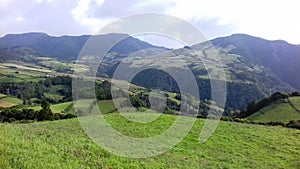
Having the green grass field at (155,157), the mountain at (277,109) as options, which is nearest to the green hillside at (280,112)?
the mountain at (277,109)

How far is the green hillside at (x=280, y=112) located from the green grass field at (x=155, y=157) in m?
56.1

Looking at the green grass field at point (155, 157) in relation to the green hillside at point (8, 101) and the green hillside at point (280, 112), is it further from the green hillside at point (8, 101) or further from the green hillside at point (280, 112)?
the green hillside at point (8, 101)

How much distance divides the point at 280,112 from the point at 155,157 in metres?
91.7

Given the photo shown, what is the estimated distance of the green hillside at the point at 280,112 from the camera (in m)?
101

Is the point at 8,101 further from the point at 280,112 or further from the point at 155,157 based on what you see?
the point at 155,157

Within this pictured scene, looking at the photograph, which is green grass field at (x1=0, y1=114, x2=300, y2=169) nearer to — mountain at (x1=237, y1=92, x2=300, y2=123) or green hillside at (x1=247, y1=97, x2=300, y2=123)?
green hillside at (x1=247, y1=97, x2=300, y2=123)

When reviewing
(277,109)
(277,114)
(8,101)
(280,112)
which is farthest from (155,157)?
(8,101)

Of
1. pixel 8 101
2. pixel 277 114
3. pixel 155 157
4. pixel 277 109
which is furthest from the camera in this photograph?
pixel 8 101

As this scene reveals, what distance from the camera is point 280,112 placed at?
4205 inches

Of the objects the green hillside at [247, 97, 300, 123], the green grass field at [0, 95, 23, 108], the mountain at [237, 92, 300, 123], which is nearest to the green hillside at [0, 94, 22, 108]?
the green grass field at [0, 95, 23, 108]

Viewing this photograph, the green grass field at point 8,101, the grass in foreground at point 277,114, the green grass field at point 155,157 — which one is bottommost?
the green grass field at point 8,101

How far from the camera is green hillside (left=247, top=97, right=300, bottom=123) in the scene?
101m

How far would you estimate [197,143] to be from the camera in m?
34.5

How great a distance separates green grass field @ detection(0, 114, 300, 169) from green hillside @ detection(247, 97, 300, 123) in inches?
2210
